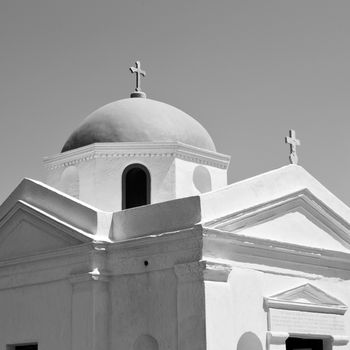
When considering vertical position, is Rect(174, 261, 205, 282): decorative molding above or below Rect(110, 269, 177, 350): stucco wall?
above

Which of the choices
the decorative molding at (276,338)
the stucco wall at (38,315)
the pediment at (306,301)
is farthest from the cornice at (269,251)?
the stucco wall at (38,315)

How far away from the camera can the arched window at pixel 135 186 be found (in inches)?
632

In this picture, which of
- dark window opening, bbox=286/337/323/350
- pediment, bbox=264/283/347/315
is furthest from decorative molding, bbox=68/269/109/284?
dark window opening, bbox=286/337/323/350

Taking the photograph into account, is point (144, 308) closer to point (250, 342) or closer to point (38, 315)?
point (250, 342)

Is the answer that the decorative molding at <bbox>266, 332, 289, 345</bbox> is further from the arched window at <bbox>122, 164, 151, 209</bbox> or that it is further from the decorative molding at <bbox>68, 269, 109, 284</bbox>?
the arched window at <bbox>122, 164, 151, 209</bbox>

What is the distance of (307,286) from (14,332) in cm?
535

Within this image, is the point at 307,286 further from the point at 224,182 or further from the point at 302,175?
the point at 224,182

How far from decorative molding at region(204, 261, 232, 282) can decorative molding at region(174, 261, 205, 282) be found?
0.08 m

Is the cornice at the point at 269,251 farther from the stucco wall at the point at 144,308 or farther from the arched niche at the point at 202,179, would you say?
the arched niche at the point at 202,179

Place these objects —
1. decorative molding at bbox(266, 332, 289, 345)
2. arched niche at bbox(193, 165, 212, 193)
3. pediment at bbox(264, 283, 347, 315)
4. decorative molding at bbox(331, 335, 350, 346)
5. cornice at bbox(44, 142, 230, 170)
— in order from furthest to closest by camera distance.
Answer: arched niche at bbox(193, 165, 212, 193) < cornice at bbox(44, 142, 230, 170) < decorative molding at bbox(331, 335, 350, 346) < pediment at bbox(264, 283, 347, 315) < decorative molding at bbox(266, 332, 289, 345)

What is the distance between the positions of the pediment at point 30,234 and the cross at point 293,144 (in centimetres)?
431

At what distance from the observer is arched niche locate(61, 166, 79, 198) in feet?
55.2

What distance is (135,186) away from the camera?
16344mm

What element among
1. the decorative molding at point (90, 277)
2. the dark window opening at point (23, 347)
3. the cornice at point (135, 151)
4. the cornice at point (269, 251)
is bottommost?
the dark window opening at point (23, 347)
